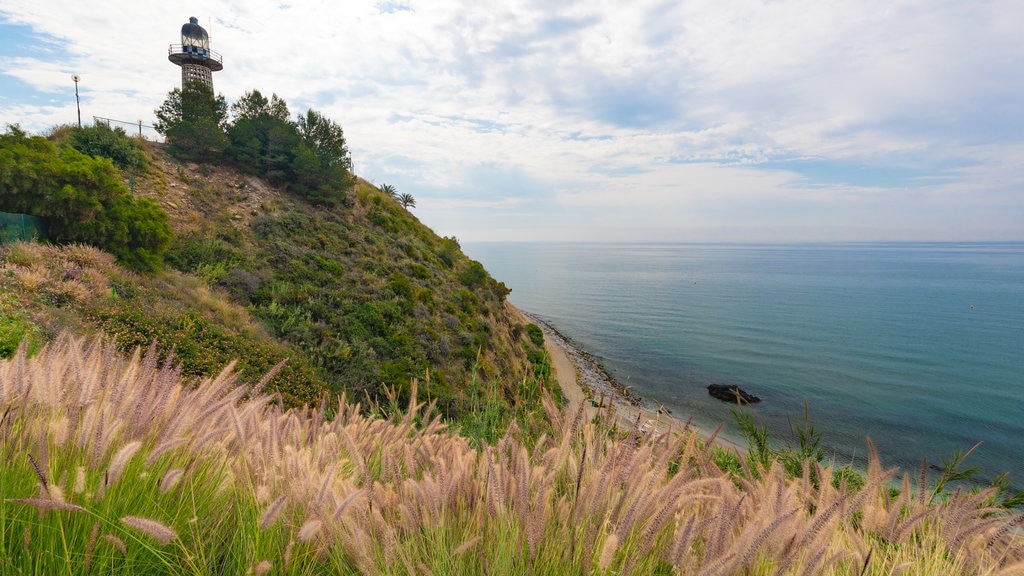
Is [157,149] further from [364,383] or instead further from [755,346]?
[755,346]

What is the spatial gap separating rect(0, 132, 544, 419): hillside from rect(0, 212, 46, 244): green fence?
3.74 ft

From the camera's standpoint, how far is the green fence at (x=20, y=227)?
11.8m

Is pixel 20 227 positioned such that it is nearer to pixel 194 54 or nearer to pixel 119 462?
pixel 119 462

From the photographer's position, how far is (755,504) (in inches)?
99.7

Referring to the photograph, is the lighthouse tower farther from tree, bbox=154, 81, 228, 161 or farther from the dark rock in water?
the dark rock in water

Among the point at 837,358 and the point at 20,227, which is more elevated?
the point at 20,227

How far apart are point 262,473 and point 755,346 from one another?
61038 millimetres

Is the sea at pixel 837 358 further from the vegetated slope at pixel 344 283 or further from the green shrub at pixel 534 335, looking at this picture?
the vegetated slope at pixel 344 283

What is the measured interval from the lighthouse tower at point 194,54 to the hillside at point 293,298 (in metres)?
19.4

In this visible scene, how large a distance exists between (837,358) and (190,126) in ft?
205

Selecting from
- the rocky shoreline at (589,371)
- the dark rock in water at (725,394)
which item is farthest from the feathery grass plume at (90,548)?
the dark rock in water at (725,394)

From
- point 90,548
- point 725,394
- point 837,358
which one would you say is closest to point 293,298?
point 90,548

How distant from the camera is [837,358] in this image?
49.7 metres

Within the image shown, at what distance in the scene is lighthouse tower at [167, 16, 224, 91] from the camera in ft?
134
